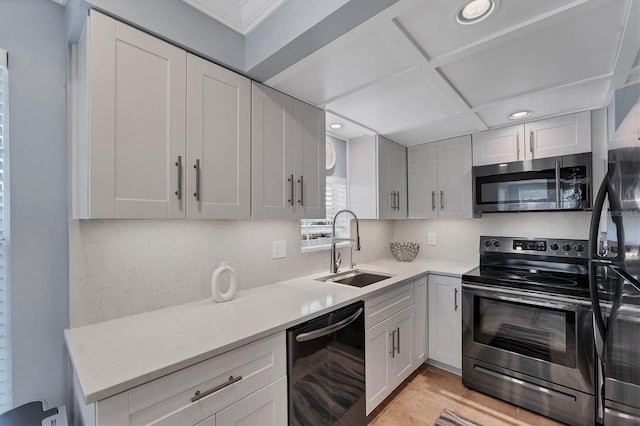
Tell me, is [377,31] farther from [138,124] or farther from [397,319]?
[397,319]

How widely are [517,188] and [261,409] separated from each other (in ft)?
8.24

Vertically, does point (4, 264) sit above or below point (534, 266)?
above

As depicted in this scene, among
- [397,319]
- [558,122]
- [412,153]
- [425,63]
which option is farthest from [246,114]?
[558,122]

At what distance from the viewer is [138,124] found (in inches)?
48.3

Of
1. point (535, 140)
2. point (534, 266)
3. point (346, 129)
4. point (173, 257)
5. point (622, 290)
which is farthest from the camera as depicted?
point (346, 129)

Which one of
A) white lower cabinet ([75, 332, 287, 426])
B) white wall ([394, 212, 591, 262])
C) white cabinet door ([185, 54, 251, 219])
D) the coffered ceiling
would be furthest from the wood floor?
the coffered ceiling

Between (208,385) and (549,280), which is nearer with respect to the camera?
(208,385)

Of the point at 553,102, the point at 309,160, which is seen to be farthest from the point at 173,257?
the point at 553,102

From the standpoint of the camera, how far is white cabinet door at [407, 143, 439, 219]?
Result: 2955 millimetres

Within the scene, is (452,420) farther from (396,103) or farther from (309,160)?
(396,103)

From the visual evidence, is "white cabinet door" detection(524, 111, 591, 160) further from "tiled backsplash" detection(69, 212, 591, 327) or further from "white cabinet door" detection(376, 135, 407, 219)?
"white cabinet door" detection(376, 135, 407, 219)

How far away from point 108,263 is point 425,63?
190cm

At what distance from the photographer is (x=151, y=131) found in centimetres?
126

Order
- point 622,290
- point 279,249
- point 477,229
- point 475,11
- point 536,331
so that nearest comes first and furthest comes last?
point 622,290 < point 475,11 < point 536,331 < point 279,249 < point 477,229
